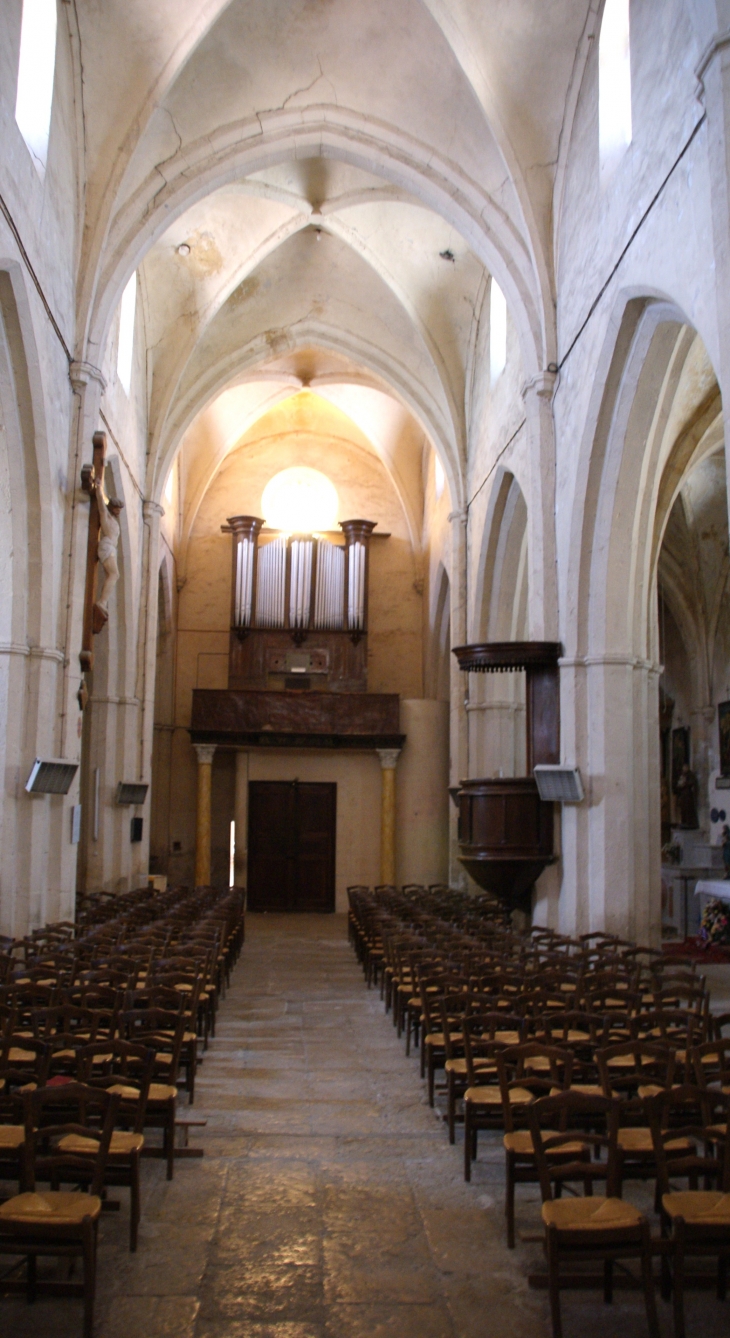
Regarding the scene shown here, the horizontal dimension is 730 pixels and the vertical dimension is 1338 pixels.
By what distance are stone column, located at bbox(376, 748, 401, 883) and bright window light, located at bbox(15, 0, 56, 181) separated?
1392cm

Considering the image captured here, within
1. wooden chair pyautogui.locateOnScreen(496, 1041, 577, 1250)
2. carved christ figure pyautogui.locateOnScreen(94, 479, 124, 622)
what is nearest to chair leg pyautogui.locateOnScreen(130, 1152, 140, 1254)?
wooden chair pyautogui.locateOnScreen(496, 1041, 577, 1250)

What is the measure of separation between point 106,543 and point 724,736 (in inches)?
496

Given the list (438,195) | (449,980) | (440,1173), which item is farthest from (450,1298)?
(438,195)

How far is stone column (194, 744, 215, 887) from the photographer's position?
23203mm

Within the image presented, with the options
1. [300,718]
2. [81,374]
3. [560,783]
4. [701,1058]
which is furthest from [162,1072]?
[300,718]

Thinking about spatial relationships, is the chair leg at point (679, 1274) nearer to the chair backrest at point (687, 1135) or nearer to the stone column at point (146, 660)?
the chair backrest at point (687, 1135)

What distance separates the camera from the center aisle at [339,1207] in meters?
4.29

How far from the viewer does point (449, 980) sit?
7531mm

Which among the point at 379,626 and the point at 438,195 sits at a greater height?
the point at 438,195

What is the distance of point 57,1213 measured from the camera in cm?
410

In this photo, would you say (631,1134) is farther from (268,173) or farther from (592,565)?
(268,173)

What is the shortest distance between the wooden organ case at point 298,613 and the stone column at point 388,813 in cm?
291

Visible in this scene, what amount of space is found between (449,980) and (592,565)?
6398 mm

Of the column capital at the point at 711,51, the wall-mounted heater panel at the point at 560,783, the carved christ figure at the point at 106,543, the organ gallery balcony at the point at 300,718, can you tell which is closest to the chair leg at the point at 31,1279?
the column capital at the point at 711,51
